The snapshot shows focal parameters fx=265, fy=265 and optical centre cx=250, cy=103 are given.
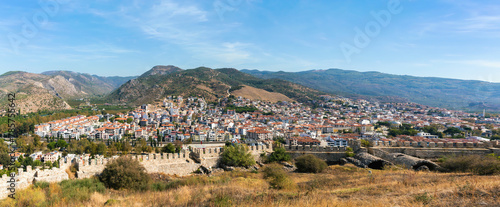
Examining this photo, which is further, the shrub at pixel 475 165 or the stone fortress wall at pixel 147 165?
the stone fortress wall at pixel 147 165

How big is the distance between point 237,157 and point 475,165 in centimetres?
993

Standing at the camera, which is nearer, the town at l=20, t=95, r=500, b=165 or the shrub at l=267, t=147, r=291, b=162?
the shrub at l=267, t=147, r=291, b=162

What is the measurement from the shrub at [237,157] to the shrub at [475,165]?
28.8ft

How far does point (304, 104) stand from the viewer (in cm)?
12294

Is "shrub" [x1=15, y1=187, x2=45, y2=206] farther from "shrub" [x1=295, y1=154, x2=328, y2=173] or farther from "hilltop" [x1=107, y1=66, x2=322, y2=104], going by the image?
"hilltop" [x1=107, y1=66, x2=322, y2=104]

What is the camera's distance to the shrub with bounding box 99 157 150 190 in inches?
371

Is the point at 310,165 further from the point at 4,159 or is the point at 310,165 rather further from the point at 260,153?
the point at 4,159

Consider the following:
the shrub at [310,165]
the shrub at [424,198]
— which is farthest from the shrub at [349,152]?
the shrub at [424,198]

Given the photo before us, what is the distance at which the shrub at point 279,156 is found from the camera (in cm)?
1521

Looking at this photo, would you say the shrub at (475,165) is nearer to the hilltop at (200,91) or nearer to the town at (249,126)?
the town at (249,126)

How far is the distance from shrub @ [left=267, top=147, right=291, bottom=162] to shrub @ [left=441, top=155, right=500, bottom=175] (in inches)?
291

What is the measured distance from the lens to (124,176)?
30.9 ft

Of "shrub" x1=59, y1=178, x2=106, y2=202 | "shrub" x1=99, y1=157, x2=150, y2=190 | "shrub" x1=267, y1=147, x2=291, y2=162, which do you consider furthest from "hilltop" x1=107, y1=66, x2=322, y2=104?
"shrub" x1=59, y1=178, x2=106, y2=202

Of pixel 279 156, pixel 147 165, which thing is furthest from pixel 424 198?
pixel 147 165
